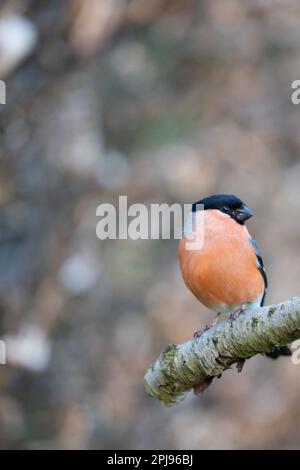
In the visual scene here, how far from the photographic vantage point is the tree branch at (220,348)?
4273 mm

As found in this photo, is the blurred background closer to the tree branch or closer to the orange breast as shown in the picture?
the orange breast

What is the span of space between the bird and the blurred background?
390cm

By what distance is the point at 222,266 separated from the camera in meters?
5.91

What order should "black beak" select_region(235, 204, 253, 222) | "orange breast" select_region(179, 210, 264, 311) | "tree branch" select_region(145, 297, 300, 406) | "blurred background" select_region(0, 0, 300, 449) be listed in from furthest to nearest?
"blurred background" select_region(0, 0, 300, 449)
"black beak" select_region(235, 204, 253, 222)
"orange breast" select_region(179, 210, 264, 311)
"tree branch" select_region(145, 297, 300, 406)

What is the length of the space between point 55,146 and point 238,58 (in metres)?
2.73

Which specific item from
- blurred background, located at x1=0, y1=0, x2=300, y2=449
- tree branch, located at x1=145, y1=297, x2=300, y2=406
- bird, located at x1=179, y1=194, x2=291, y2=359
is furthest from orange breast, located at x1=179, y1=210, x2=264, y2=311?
blurred background, located at x1=0, y1=0, x2=300, y2=449

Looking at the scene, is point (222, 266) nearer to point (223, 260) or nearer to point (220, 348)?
point (223, 260)

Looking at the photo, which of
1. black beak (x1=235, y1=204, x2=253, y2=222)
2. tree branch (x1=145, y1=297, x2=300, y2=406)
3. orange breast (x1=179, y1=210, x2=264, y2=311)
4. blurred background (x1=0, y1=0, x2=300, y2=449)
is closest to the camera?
tree branch (x1=145, y1=297, x2=300, y2=406)

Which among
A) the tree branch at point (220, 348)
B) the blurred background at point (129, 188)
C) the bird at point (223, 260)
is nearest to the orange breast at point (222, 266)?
the bird at point (223, 260)

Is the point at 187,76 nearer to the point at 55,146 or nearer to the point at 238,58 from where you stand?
the point at 238,58

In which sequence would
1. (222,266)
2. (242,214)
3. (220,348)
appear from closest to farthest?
(220,348), (222,266), (242,214)

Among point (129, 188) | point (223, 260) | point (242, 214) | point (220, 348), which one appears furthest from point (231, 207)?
point (129, 188)

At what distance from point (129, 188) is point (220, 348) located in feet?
19.0

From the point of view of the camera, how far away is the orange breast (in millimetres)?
5902
